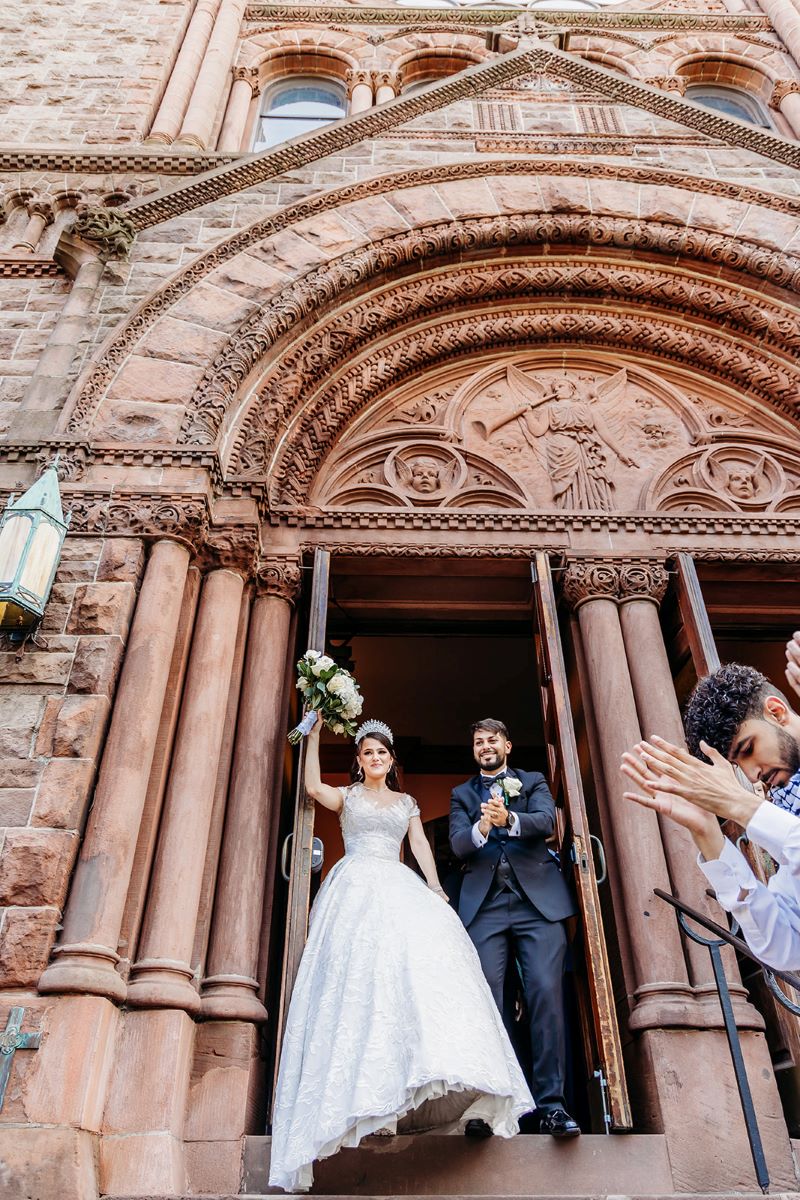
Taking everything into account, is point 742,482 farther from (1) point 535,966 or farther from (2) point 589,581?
(1) point 535,966

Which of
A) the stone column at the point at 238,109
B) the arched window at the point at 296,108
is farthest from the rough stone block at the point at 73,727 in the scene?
the arched window at the point at 296,108

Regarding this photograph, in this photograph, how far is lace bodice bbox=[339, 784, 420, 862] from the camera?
4.96 meters

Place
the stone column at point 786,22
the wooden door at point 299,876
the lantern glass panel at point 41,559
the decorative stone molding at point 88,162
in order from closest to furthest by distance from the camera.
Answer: the wooden door at point 299,876, the lantern glass panel at point 41,559, the decorative stone molding at point 88,162, the stone column at point 786,22

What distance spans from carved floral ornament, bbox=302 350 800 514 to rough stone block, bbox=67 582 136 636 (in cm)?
169

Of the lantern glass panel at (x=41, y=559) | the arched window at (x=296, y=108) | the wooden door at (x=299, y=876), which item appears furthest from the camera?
the arched window at (x=296, y=108)


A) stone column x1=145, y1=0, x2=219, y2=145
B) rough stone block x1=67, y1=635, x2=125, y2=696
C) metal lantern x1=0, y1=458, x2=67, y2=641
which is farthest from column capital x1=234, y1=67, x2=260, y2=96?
rough stone block x1=67, y1=635, x2=125, y2=696

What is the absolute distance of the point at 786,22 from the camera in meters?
13.1

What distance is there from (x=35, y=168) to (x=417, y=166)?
12.6ft

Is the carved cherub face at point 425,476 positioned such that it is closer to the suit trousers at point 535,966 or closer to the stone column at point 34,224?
the suit trousers at point 535,966

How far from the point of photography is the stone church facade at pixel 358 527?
4.23 m

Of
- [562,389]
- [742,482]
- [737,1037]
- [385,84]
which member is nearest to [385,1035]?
[737,1037]

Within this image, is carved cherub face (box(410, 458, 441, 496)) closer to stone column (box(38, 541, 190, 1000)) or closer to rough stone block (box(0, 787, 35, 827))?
stone column (box(38, 541, 190, 1000))

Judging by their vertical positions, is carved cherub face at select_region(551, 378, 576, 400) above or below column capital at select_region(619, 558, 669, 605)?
above

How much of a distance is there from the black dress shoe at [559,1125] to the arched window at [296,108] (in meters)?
11.0
